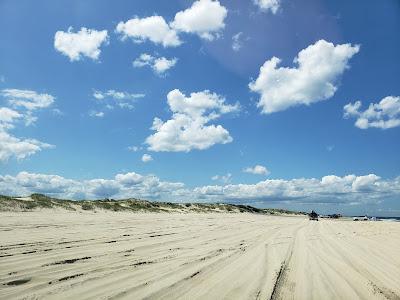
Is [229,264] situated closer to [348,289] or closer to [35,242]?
[348,289]

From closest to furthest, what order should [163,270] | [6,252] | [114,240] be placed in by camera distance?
[163,270] < [6,252] < [114,240]

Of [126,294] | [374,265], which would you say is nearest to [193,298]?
[126,294]

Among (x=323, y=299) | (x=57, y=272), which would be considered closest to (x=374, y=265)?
(x=323, y=299)

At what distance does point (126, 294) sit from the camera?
5.63 metres

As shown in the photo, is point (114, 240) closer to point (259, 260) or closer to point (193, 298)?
point (259, 260)

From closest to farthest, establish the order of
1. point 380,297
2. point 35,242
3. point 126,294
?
1. point 126,294
2. point 380,297
3. point 35,242

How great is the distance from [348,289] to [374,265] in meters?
3.23

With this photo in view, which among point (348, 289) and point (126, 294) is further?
point (348, 289)

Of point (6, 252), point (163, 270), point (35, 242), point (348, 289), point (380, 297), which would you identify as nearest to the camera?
point (380, 297)

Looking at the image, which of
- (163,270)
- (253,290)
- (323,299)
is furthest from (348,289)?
(163,270)

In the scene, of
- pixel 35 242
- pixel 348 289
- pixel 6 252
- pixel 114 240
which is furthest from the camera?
pixel 114 240

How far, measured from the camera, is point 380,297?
245 inches

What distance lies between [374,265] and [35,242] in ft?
28.3

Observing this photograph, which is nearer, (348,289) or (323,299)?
(323,299)
